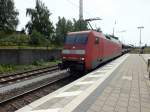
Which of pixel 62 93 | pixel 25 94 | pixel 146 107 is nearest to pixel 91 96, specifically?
pixel 62 93

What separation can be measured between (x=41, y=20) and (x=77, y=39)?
40305 millimetres

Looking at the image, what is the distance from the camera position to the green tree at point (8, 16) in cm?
6119

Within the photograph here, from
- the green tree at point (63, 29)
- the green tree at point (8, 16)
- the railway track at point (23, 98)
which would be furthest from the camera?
the green tree at point (8, 16)

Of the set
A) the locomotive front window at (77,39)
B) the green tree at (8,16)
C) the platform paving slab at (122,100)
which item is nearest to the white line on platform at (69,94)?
the platform paving slab at (122,100)

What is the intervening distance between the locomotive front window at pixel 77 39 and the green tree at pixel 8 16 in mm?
42715

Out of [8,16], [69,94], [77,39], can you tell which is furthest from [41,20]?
[69,94]

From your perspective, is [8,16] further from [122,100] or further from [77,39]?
[122,100]

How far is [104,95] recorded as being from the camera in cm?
942

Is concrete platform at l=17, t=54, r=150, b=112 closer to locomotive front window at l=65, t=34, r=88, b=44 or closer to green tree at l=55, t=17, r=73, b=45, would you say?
locomotive front window at l=65, t=34, r=88, b=44

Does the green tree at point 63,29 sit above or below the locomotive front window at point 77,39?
above

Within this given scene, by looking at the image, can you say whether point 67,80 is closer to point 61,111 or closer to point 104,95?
point 104,95

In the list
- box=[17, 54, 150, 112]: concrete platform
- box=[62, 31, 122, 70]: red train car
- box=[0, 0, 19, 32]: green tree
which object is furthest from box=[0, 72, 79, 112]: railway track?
box=[0, 0, 19, 32]: green tree

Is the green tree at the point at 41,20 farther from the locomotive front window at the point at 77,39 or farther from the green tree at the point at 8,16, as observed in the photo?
the locomotive front window at the point at 77,39

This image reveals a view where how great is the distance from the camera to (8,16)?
63.2m
